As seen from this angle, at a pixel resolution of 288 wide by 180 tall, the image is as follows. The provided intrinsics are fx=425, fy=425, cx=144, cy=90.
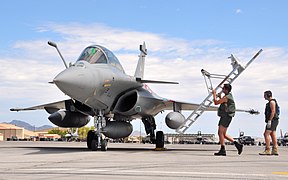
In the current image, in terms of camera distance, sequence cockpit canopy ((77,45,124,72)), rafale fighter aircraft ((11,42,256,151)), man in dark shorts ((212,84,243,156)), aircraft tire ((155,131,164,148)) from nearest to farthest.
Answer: man in dark shorts ((212,84,243,156)) → rafale fighter aircraft ((11,42,256,151)) → cockpit canopy ((77,45,124,72)) → aircraft tire ((155,131,164,148))

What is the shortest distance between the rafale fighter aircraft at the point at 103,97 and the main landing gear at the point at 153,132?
0.68 meters

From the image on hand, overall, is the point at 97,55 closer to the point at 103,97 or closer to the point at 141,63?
the point at 103,97

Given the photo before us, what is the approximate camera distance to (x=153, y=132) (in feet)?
60.7

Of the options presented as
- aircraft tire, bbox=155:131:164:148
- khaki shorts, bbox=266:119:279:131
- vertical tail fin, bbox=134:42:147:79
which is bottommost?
aircraft tire, bbox=155:131:164:148

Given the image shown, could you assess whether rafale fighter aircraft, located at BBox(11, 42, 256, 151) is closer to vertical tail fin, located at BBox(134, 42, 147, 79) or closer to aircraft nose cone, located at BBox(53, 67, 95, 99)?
aircraft nose cone, located at BBox(53, 67, 95, 99)

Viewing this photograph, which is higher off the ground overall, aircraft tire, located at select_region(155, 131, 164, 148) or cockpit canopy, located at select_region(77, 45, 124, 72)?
cockpit canopy, located at select_region(77, 45, 124, 72)

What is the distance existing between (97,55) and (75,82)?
7.47 ft

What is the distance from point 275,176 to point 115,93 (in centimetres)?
898

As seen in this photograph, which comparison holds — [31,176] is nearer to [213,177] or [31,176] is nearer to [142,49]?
[213,177]

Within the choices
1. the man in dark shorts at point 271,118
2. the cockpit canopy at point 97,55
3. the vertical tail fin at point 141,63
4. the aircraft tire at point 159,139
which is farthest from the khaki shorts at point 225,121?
the vertical tail fin at point 141,63

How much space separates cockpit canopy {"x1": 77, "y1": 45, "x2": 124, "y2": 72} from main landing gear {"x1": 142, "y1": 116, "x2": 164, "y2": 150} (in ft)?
14.2

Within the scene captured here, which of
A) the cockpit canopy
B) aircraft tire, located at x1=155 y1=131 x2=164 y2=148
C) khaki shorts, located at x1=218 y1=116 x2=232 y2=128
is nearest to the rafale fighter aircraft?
the cockpit canopy

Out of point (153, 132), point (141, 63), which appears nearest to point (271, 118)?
point (153, 132)

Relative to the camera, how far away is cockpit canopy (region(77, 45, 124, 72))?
13.4m
